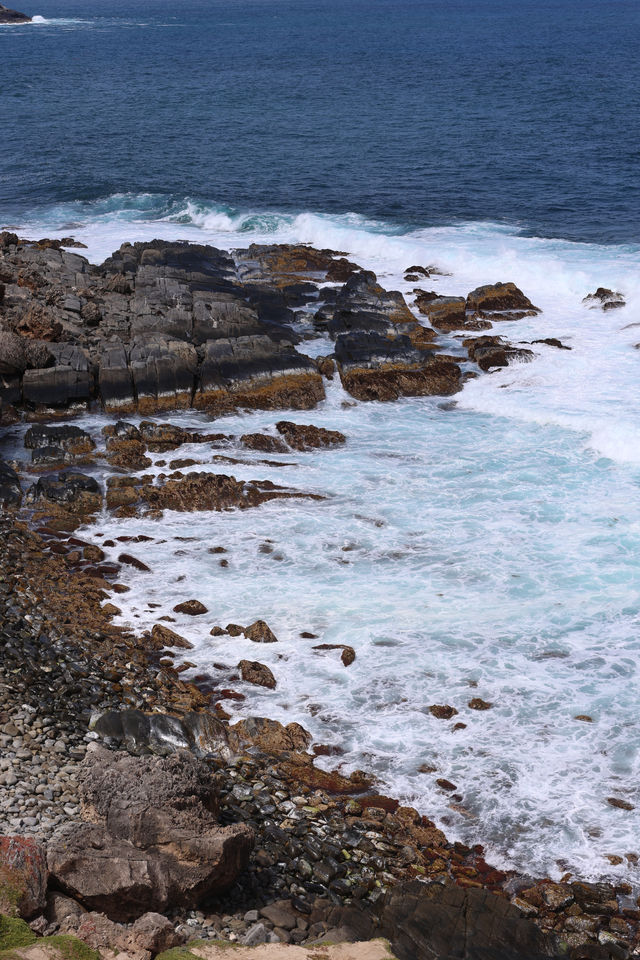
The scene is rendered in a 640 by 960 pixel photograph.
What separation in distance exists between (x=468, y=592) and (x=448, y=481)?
18.0 feet

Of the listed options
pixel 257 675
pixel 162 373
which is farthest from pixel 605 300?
pixel 257 675

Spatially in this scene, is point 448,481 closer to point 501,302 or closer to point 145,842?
point 145,842

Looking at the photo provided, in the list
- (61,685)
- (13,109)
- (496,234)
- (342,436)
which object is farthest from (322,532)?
(13,109)

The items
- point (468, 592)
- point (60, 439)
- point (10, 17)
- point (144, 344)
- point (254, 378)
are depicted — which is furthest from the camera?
point (10, 17)

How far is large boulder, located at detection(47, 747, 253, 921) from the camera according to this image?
32.5 ft

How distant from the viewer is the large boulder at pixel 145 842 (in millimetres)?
9906

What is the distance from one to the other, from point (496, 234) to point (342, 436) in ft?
82.4

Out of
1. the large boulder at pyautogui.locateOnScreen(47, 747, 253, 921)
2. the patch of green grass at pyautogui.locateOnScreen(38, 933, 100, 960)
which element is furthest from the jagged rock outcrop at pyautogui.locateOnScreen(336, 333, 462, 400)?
the patch of green grass at pyautogui.locateOnScreen(38, 933, 100, 960)

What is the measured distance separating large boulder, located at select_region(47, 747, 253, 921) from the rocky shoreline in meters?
0.03

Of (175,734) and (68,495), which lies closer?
(175,734)

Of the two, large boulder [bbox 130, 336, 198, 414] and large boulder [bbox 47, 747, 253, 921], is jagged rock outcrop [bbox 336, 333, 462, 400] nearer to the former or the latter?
large boulder [bbox 130, 336, 198, 414]

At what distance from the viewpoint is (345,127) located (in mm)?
71688

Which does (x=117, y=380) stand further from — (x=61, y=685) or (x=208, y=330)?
(x=61, y=685)

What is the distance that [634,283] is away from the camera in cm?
3772
